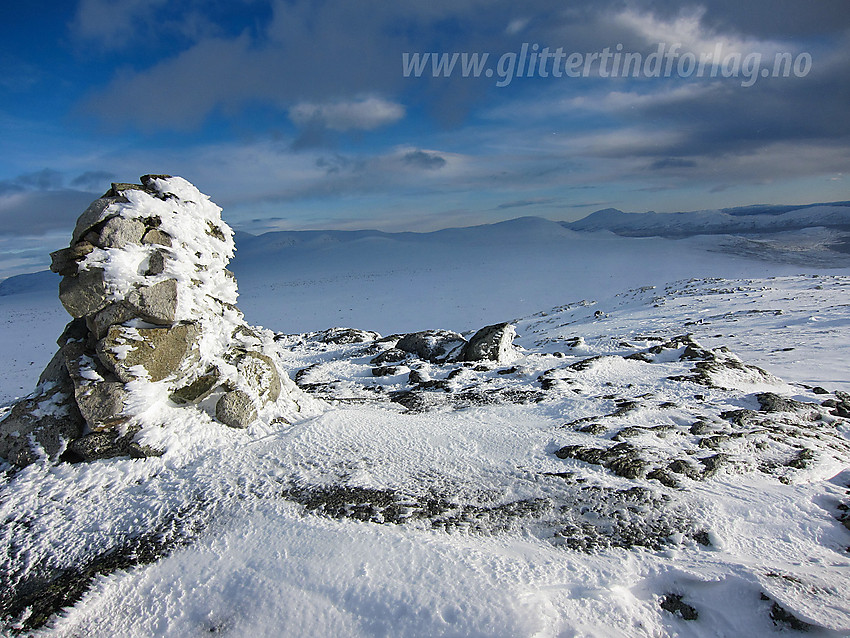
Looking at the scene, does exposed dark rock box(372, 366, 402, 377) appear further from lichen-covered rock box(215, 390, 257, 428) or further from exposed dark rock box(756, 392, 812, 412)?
exposed dark rock box(756, 392, 812, 412)

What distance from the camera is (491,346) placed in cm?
1212

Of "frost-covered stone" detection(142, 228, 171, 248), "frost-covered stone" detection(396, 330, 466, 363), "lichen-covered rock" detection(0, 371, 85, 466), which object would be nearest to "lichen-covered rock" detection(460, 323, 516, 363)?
"frost-covered stone" detection(396, 330, 466, 363)

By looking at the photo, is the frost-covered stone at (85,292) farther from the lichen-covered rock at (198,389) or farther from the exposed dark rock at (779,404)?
the exposed dark rock at (779,404)

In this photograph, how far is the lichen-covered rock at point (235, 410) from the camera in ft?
19.8

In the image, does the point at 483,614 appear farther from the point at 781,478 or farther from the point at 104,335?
the point at 104,335

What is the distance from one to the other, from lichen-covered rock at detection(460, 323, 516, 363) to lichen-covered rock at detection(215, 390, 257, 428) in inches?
272

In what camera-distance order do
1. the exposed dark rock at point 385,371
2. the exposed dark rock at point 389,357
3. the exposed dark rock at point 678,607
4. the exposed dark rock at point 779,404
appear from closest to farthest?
the exposed dark rock at point 678,607
the exposed dark rock at point 779,404
the exposed dark rock at point 385,371
the exposed dark rock at point 389,357

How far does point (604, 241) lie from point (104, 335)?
238ft

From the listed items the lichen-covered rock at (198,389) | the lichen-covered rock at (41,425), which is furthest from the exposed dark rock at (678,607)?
the lichen-covered rock at (41,425)

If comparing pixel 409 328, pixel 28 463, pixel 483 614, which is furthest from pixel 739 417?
pixel 409 328

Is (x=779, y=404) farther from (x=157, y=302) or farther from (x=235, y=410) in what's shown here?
(x=157, y=302)

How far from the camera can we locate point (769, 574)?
3.54m

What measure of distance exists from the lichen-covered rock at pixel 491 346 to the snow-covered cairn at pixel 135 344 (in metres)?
6.42

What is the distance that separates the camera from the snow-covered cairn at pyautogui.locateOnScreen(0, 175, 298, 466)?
214 inches
